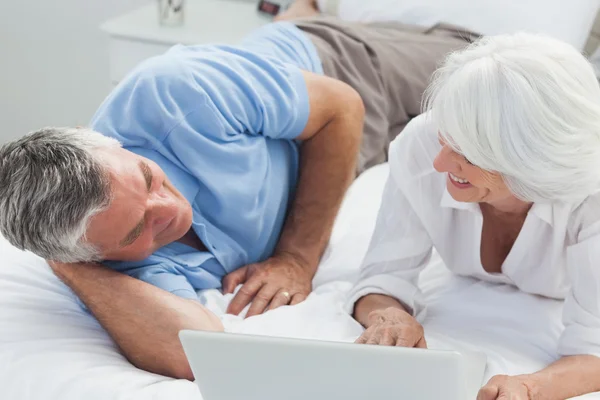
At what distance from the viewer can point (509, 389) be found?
103cm

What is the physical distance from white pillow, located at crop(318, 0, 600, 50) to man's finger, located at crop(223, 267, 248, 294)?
0.90m

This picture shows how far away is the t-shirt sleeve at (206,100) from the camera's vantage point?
1.35 m

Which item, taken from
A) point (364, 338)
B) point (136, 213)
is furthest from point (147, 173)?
point (364, 338)

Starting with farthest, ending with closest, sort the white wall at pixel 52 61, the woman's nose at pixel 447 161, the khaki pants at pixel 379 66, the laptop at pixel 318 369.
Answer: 1. the white wall at pixel 52 61
2. the khaki pants at pixel 379 66
3. the woman's nose at pixel 447 161
4. the laptop at pixel 318 369

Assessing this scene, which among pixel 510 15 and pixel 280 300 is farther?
pixel 510 15

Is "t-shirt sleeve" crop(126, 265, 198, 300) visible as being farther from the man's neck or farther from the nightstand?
the nightstand

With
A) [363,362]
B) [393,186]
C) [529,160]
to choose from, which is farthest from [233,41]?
[363,362]

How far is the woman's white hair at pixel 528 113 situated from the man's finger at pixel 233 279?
52 centimetres

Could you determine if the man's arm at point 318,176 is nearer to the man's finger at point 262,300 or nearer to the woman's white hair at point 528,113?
the man's finger at point 262,300

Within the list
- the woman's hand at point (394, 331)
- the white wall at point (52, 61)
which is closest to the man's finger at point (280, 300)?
the woman's hand at point (394, 331)

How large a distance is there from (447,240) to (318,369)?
0.57 m

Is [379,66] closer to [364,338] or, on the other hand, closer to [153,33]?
[153,33]

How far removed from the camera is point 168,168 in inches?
53.9

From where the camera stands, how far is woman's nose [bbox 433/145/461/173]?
1110 millimetres
